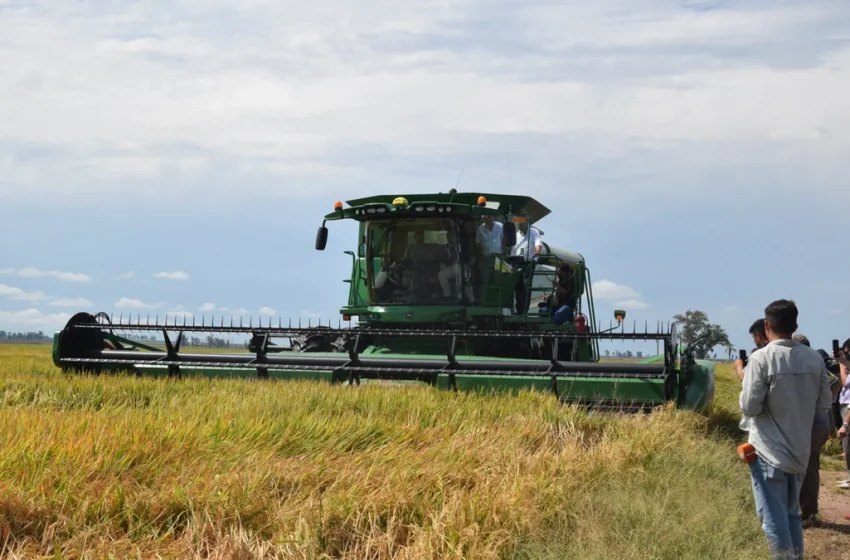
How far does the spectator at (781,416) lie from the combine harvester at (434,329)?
3.99 meters

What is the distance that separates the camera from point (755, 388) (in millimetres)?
4758

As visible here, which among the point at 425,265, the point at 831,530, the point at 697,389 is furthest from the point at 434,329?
the point at 831,530

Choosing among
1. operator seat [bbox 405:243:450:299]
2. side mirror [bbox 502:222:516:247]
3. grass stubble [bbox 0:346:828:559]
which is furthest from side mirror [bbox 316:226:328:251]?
grass stubble [bbox 0:346:828:559]

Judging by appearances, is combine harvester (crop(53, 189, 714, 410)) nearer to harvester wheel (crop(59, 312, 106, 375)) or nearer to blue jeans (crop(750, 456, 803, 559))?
harvester wheel (crop(59, 312, 106, 375))

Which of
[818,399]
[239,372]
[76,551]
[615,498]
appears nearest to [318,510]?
[76,551]

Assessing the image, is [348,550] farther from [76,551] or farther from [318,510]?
[76,551]

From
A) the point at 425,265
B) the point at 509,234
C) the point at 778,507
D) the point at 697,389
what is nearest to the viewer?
the point at 778,507

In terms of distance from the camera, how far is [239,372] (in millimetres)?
10438

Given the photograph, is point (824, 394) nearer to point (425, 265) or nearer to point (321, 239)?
point (425, 265)

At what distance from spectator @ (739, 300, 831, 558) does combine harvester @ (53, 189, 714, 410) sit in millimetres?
3994

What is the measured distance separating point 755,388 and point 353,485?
216cm

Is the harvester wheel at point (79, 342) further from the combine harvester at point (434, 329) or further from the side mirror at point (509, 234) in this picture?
the side mirror at point (509, 234)

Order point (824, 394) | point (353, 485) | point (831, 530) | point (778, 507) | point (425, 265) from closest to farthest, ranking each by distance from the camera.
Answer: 1. point (353, 485)
2. point (778, 507)
3. point (824, 394)
4. point (831, 530)
5. point (425, 265)

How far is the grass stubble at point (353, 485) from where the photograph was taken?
388 cm
